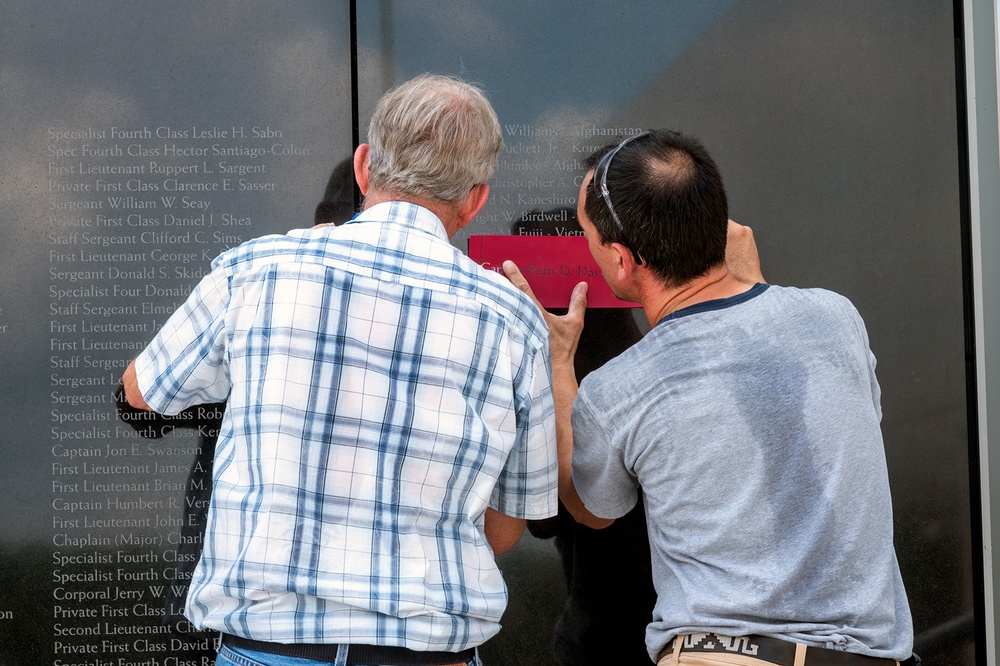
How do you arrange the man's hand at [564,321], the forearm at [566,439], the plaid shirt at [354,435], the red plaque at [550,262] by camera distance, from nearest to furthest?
1. the plaid shirt at [354,435]
2. the forearm at [566,439]
3. the man's hand at [564,321]
4. the red plaque at [550,262]

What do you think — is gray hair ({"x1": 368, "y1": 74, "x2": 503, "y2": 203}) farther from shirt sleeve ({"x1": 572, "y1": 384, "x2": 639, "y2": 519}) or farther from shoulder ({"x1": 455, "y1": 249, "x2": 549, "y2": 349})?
shirt sleeve ({"x1": 572, "y1": 384, "x2": 639, "y2": 519})

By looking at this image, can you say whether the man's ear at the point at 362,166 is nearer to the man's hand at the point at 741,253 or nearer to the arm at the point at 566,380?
the arm at the point at 566,380

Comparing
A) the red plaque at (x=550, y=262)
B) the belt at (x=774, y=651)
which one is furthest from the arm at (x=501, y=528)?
the red plaque at (x=550, y=262)

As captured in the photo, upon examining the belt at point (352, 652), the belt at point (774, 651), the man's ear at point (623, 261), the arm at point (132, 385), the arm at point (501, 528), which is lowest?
the belt at point (774, 651)

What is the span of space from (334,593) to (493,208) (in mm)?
1375

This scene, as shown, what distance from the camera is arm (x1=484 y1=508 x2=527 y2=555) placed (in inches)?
71.5

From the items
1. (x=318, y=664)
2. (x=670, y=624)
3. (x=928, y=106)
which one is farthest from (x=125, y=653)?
(x=928, y=106)

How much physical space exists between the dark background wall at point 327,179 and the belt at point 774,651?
992 millimetres

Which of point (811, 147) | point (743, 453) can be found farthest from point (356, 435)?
point (811, 147)

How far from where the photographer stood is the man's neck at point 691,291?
1.71m

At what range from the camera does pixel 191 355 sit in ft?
5.31

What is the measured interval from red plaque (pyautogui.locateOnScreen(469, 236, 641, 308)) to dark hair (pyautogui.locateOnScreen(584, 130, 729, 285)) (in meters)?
0.73

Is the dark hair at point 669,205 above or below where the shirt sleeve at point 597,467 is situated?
above

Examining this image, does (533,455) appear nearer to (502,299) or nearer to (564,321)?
(502,299)
